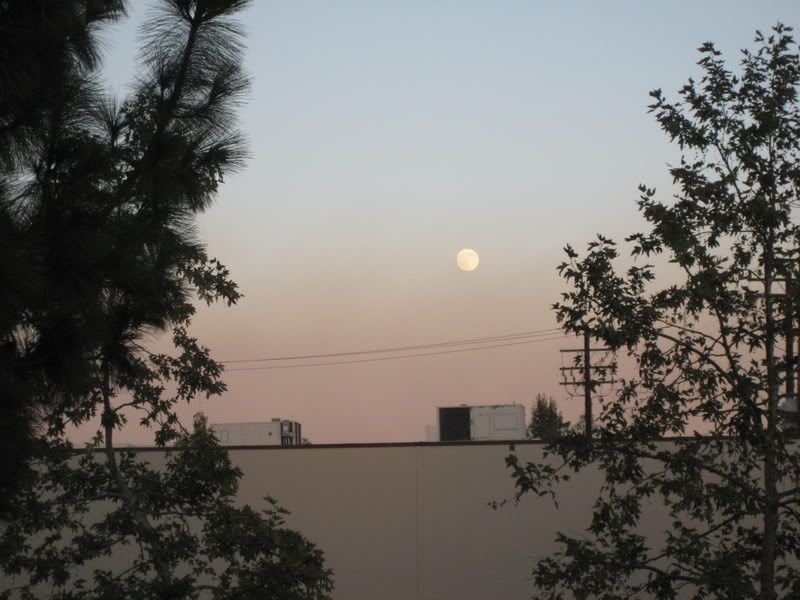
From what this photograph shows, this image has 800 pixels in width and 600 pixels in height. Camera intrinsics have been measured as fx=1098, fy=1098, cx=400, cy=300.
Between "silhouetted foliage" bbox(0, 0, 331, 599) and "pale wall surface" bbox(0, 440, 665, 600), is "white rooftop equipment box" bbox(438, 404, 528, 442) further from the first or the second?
"silhouetted foliage" bbox(0, 0, 331, 599)

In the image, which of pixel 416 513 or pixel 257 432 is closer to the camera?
pixel 416 513

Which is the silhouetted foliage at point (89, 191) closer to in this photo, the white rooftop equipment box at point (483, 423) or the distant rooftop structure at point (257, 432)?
the white rooftop equipment box at point (483, 423)

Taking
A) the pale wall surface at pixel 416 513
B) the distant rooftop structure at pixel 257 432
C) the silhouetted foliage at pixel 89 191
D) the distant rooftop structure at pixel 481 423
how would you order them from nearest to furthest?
the silhouetted foliage at pixel 89 191
the pale wall surface at pixel 416 513
the distant rooftop structure at pixel 481 423
the distant rooftop structure at pixel 257 432

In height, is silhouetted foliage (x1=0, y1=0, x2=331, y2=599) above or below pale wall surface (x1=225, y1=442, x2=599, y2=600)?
above

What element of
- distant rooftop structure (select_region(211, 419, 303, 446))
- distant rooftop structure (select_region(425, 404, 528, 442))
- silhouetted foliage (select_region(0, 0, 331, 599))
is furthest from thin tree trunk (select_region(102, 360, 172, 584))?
distant rooftop structure (select_region(211, 419, 303, 446))

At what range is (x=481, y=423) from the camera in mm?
31766

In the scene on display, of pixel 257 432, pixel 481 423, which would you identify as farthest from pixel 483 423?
pixel 257 432

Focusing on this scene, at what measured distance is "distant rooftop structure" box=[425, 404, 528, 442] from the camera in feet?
103

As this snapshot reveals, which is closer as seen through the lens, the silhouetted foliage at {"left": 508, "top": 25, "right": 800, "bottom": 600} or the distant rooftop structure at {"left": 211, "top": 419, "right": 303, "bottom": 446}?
the silhouetted foliage at {"left": 508, "top": 25, "right": 800, "bottom": 600}

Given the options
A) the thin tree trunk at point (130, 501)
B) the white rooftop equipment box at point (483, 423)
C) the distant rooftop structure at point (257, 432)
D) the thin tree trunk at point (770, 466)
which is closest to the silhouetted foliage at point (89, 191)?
the thin tree trunk at point (130, 501)

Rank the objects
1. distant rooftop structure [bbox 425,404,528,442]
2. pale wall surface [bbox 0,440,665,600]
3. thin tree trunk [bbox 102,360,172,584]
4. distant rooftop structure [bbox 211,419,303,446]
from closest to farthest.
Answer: thin tree trunk [bbox 102,360,172,584]
pale wall surface [bbox 0,440,665,600]
distant rooftop structure [bbox 425,404,528,442]
distant rooftop structure [bbox 211,419,303,446]

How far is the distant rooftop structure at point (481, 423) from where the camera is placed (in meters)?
31.4

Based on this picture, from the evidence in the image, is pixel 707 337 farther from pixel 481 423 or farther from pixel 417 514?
pixel 481 423

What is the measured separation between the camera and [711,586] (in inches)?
370
